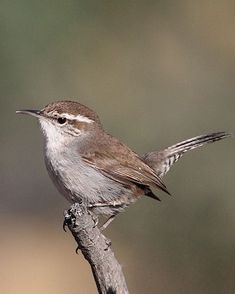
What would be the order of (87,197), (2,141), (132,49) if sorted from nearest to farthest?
(87,197), (2,141), (132,49)

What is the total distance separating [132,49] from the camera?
14148 millimetres

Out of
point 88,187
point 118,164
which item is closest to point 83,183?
point 88,187

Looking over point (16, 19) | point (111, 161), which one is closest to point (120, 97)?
point (16, 19)

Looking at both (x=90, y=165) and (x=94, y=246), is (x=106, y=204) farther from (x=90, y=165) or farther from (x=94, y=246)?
(x=94, y=246)

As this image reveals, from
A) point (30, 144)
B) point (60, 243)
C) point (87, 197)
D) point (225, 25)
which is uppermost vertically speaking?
point (225, 25)

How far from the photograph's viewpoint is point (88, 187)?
5.73 metres

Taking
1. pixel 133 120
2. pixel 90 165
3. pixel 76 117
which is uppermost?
pixel 133 120

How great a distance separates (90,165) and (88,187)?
0.62ft

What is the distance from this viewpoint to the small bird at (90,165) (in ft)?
18.8

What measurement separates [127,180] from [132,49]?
832 cm

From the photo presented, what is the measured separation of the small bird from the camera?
573 cm

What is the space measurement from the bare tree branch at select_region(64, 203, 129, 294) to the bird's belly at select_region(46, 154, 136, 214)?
677 mm

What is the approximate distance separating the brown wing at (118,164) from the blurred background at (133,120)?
2.86m

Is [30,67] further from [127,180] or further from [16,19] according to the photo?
[127,180]
